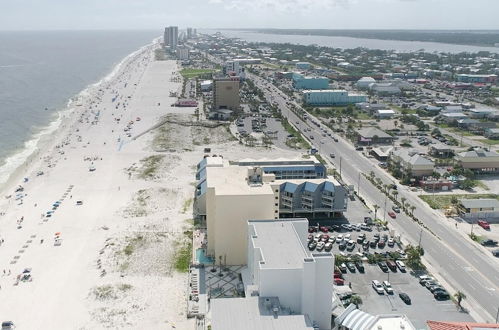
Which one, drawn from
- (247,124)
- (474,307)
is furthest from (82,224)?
(247,124)

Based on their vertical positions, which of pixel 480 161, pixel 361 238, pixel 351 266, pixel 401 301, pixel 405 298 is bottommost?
pixel 401 301

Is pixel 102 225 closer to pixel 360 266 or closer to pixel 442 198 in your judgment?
pixel 360 266

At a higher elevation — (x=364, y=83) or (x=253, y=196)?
(x=364, y=83)

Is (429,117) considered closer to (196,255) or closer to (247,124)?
(247,124)

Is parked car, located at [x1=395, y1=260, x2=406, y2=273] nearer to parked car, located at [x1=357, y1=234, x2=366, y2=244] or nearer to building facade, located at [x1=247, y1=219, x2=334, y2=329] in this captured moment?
parked car, located at [x1=357, y1=234, x2=366, y2=244]

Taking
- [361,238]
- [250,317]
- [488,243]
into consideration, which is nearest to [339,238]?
[361,238]

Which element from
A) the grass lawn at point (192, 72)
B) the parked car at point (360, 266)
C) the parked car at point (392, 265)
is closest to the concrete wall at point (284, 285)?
the parked car at point (360, 266)

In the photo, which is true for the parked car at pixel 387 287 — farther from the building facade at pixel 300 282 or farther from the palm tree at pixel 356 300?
the building facade at pixel 300 282
